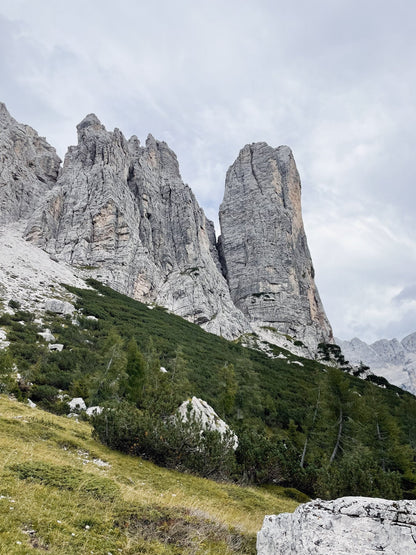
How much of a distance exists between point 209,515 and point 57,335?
29.2m

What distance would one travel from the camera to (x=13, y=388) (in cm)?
1962

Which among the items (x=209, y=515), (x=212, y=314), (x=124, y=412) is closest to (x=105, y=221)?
(x=212, y=314)

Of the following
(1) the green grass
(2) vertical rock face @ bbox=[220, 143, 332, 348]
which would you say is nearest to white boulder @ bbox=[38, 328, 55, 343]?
(1) the green grass

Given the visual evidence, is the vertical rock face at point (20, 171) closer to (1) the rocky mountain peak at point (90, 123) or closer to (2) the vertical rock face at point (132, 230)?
(2) the vertical rock face at point (132, 230)

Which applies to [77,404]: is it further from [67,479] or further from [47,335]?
[67,479]

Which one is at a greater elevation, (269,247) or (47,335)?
(269,247)

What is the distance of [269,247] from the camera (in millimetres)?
113750

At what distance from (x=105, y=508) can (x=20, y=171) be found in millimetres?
111411

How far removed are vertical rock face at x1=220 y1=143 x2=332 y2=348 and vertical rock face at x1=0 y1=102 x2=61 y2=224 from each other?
2501 inches

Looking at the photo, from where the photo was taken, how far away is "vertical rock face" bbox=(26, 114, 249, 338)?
258 ft

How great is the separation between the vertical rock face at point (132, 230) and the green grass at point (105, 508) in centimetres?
6397

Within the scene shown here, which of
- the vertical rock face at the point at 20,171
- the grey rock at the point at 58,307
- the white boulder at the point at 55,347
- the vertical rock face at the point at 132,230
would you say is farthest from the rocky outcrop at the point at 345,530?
the vertical rock face at the point at 20,171

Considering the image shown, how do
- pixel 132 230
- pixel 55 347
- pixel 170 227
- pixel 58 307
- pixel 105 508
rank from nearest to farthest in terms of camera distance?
pixel 105 508
pixel 55 347
pixel 58 307
pixel 132 230
pixel 170 227

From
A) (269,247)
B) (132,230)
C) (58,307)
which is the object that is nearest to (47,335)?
(58,307)
